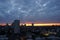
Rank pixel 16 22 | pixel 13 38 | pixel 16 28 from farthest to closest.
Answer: pixel 16 28 < pixel 16 22 < pixel 13 38

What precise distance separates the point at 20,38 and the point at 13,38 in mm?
1956

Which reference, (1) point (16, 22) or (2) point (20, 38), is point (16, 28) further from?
(2) point (20, 38)

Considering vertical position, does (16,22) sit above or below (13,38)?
above

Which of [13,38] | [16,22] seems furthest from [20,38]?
[16,22]

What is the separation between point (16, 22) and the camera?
3369cm

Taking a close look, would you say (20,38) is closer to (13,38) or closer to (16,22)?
(13,38)

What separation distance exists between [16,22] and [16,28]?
129 inches

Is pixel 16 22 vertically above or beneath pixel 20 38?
above

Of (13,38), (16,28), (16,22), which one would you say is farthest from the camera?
(16,28)

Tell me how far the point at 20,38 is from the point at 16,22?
430 cm

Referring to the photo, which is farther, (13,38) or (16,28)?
(16,28)

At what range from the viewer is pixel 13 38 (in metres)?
29.4

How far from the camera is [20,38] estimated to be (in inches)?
1217

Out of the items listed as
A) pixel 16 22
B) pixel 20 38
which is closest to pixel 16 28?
pixel 16 22
